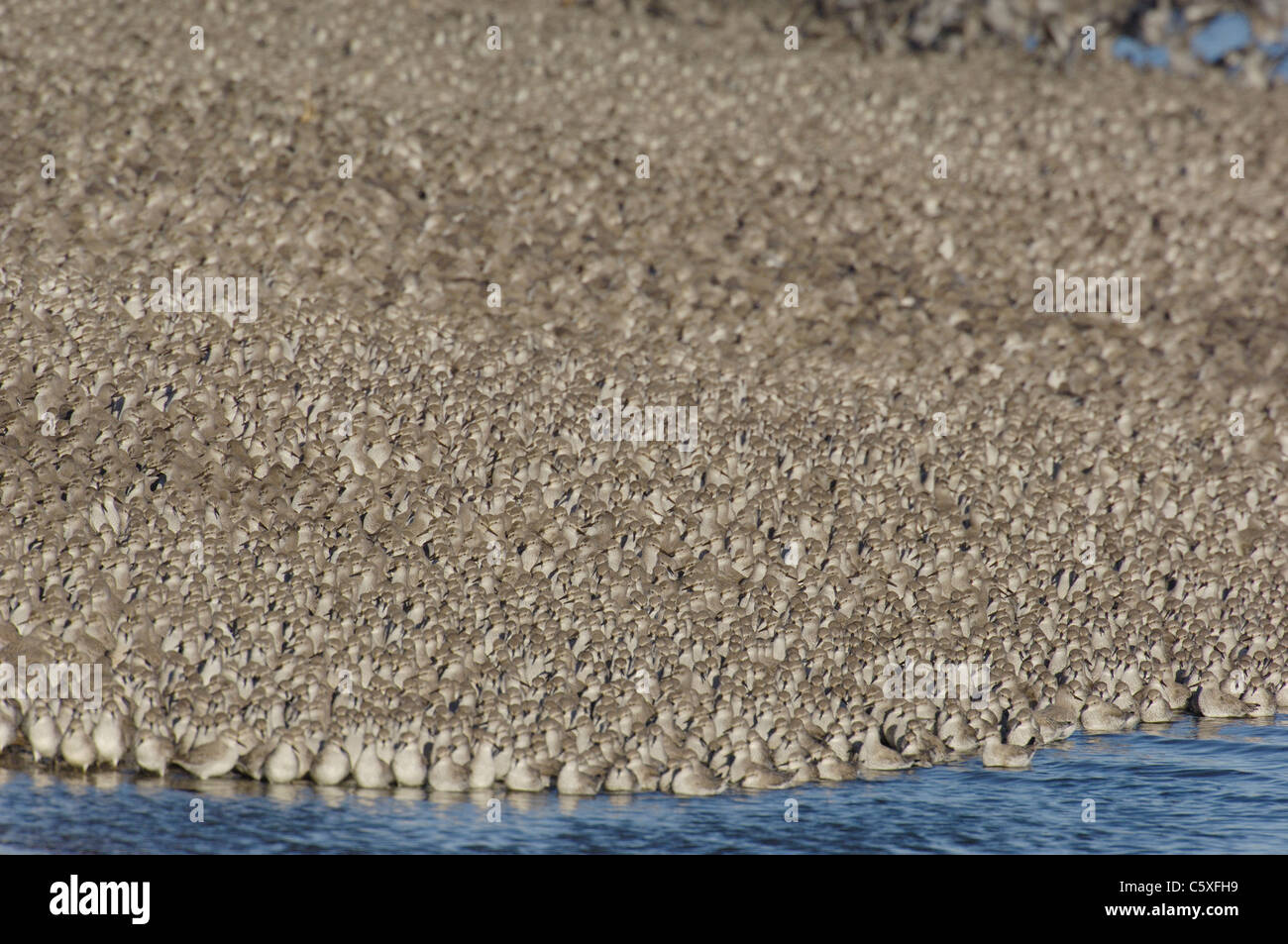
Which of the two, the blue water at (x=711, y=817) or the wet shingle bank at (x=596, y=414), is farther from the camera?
the wet shingle bank at (x=596, y=414)

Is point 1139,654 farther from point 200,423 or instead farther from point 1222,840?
point 200,423

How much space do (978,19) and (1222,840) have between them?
27.2 m

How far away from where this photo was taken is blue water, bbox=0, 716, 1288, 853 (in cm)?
1023

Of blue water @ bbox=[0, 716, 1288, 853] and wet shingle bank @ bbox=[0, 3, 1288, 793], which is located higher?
wet shingle bank @ bbox=[0, 3, 1288, 793]

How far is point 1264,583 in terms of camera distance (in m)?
16.6

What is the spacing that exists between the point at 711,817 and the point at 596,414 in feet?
22.4

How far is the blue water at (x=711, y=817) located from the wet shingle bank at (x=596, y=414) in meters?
0.36

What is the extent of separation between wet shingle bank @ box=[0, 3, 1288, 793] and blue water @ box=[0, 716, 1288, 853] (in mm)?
359

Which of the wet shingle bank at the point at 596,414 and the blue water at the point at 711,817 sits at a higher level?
the wet shingle bank at the point at 596,414

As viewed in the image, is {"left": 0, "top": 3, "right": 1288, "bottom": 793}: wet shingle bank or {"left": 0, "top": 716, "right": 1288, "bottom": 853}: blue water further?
{"left": 0, "top": 3, "right": 1288, "bottom": 793}: wet shingle bank

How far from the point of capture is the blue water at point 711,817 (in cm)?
1023

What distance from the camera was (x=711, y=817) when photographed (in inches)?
439

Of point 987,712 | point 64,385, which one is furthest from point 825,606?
point 64,385

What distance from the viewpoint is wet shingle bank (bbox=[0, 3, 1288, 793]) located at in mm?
12406
